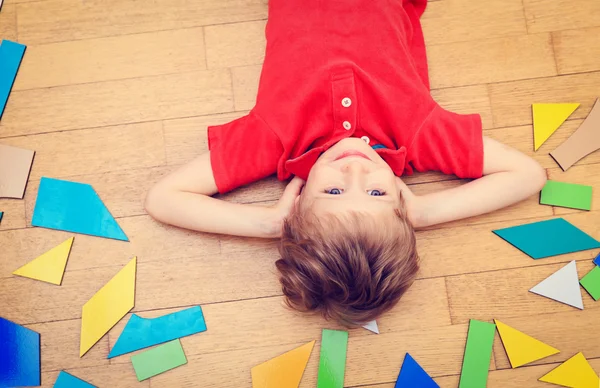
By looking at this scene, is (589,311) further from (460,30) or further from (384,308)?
(460,30)

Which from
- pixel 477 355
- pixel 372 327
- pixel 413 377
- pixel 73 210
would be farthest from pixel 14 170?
pixel 477 355

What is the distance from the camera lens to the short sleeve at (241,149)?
A: 3.75 feet

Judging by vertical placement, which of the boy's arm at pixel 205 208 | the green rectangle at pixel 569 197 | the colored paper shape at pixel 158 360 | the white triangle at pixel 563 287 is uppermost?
the boy's arm at pixel 205 208

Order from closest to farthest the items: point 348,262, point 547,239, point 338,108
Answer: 1. point 348,262
2. point 338,108
3. point 547,239

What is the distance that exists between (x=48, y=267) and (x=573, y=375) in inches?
44.4

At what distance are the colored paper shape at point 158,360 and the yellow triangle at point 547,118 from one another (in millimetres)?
889

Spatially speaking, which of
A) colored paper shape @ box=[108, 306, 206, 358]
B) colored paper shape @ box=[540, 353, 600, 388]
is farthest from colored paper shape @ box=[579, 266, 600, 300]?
colored paper shape @ box=[108, 306, 206, 358]

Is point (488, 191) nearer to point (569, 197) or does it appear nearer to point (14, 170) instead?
point (569, 197)

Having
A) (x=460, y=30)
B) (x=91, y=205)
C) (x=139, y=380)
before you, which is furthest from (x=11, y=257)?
(x=460, y=30)

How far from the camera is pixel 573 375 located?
118 centimetres

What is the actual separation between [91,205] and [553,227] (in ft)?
3.28

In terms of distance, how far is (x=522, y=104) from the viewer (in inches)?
50.2

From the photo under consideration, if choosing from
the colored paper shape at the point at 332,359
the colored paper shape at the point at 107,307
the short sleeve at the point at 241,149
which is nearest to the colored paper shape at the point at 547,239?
the colored paper shape at the point at 332,359

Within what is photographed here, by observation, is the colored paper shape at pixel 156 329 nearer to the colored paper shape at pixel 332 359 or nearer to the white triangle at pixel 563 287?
the colored paper shape at pixel 332 359
